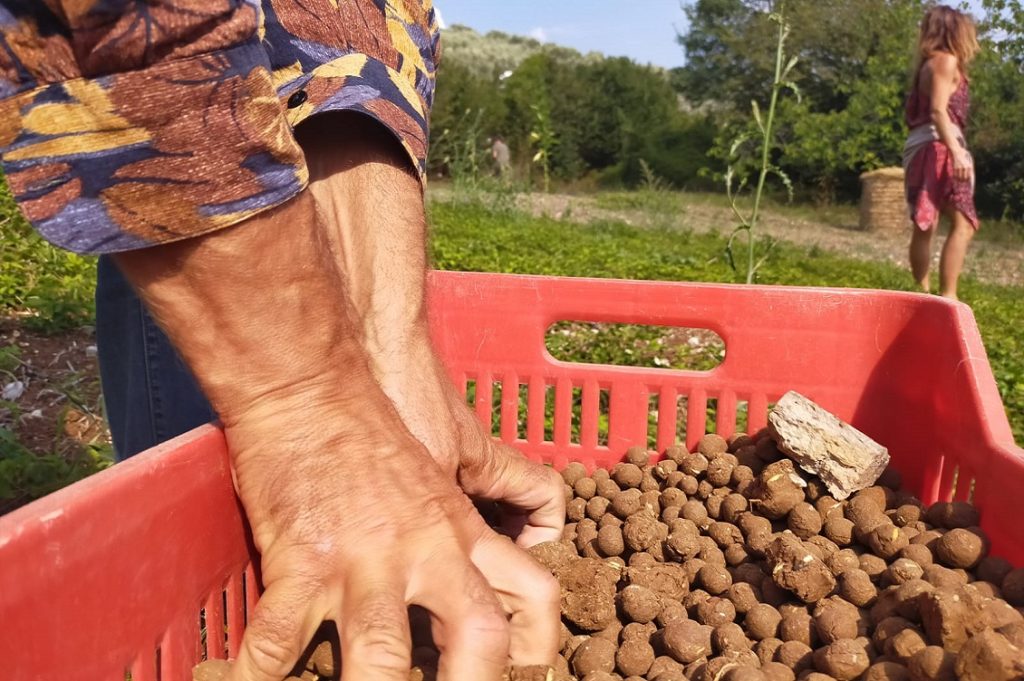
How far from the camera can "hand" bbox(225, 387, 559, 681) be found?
946 millimetres

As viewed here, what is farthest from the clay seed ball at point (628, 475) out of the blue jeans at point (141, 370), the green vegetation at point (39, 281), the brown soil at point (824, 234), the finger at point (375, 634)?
the brown soil at point (824, 234)

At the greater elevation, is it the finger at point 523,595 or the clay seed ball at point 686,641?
the finger at point 523,595

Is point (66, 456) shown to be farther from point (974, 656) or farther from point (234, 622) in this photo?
point (974, 656)

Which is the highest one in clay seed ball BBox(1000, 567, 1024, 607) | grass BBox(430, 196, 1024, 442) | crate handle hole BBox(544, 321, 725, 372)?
clay seed ball BBox(1000, 567, 1024, 607)

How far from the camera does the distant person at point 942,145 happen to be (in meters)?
4.93

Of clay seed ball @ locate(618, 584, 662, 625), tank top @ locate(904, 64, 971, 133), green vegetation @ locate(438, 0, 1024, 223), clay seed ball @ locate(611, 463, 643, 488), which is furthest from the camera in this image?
green vegetation @ locate(438, 0, 1024, 223)

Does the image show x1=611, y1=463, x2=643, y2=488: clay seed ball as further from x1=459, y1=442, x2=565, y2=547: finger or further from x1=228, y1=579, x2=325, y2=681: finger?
x1=228, y1=579, x2=325, y2=681: finger

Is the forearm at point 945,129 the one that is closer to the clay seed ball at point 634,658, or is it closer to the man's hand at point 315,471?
the clay seed ball at point 634,658

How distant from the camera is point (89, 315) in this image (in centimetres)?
366

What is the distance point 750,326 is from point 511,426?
0.54 m

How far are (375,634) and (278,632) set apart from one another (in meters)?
0.12

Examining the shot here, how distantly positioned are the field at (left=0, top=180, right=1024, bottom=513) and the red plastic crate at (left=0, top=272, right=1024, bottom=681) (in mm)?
676

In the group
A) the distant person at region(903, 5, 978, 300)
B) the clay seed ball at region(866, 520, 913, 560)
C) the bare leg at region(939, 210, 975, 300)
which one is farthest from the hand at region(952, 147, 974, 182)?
the clay seed ball at region(866, 520, 913, 560)

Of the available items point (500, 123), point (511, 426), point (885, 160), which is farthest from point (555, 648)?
point (500, 123)
